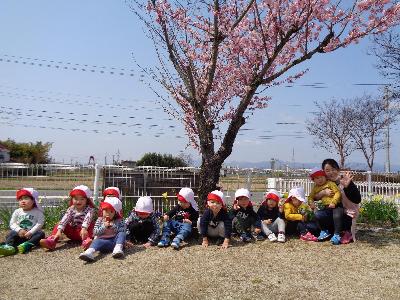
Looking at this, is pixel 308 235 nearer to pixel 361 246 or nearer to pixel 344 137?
pixel 361 246

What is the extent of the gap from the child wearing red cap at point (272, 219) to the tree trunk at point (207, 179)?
A: 3.42 ft

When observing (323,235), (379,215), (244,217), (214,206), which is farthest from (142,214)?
(379,215)

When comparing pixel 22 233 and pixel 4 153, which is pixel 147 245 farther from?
pixel 4 153

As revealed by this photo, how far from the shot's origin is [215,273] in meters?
5.12

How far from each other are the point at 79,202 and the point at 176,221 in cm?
149

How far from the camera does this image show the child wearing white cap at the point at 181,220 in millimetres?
6336

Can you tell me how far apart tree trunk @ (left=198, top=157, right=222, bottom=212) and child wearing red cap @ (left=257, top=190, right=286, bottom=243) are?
1.04 metres

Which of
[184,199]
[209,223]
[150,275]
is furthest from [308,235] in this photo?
[150,275]

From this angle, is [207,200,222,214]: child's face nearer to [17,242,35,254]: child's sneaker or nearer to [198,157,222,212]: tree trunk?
[198,157,222,212]: tree trunk

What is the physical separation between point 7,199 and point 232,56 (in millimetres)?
5059

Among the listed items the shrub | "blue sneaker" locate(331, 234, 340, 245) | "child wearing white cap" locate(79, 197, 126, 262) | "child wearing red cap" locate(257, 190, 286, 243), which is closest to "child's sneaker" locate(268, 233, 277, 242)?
"child wearing red cap" locate(257, 190, 286, 243)

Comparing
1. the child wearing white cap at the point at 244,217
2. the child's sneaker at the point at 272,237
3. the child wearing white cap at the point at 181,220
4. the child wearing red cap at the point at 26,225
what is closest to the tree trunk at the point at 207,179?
the child wearing white cap at the point at 181,220

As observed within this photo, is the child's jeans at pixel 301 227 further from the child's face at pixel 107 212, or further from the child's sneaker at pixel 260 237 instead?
the child's face at pixel 107 212

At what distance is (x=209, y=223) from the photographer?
641 cm
